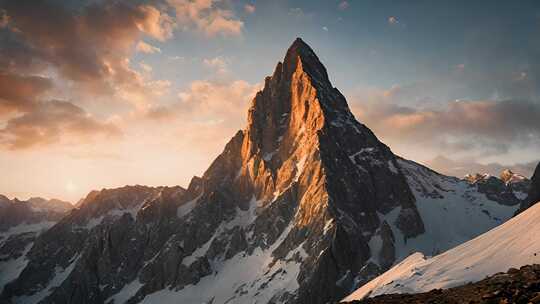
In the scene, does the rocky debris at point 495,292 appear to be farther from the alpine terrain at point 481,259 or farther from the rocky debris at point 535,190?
the rocky debris at point 535,190

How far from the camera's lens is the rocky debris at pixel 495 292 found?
26.9 m

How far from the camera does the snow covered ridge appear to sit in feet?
119

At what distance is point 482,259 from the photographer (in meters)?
39.6

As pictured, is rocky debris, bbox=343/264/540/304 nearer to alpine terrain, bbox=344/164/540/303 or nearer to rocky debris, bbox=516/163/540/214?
alpine terrain, bbox=344/164/540/303

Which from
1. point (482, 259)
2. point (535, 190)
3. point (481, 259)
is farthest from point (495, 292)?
point (535, 190)

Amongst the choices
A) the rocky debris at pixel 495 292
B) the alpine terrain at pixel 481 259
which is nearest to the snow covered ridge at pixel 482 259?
the alpine terrain at pixel 481 259

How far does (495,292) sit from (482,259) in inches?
465

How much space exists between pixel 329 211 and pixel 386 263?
2648 cm

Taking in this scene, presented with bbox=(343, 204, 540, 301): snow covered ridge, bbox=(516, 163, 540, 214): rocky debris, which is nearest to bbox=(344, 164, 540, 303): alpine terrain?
bbox=(343, 204, 540, 301): snow covered ridge

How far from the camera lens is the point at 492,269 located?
3634 cm

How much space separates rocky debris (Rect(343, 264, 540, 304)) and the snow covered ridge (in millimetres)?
2710

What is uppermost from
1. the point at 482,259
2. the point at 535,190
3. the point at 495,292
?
the point at 535,190

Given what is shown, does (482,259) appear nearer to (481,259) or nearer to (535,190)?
(481,259)

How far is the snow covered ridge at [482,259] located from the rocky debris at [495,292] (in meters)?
2.71
